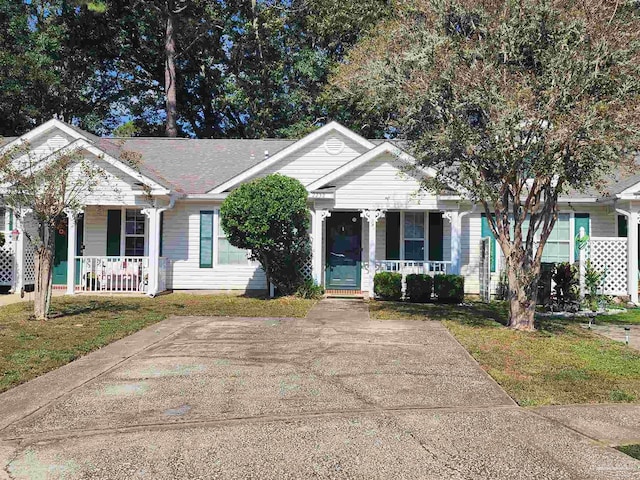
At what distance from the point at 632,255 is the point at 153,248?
1294 centimetres

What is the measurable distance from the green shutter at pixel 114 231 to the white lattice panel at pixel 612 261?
13559 millimetres

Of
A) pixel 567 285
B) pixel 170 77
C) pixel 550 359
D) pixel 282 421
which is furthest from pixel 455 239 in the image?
pixel 170 77

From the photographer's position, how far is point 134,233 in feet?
53.4

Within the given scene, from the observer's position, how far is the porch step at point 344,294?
49.1 feet

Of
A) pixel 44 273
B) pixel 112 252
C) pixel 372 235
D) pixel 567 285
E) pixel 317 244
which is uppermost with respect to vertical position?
A: pixel 372 235

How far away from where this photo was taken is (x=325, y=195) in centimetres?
1446

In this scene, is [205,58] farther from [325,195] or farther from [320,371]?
[320,371]

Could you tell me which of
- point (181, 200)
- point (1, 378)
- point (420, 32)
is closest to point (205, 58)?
point (181, 200)

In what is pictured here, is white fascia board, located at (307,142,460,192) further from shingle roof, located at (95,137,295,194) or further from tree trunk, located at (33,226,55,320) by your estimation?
tree trunk, located at (33,226,55,320)

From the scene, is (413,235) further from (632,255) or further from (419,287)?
(632,255)

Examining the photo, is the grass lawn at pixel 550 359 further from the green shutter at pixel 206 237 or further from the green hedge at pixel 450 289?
the green shutter at pixel 206 237

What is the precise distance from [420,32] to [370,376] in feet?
20.2

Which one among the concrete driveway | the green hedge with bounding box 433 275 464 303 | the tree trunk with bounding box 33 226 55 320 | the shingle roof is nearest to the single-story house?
the shingle roof

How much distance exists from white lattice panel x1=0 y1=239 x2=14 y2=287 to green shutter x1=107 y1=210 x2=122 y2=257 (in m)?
2.66
